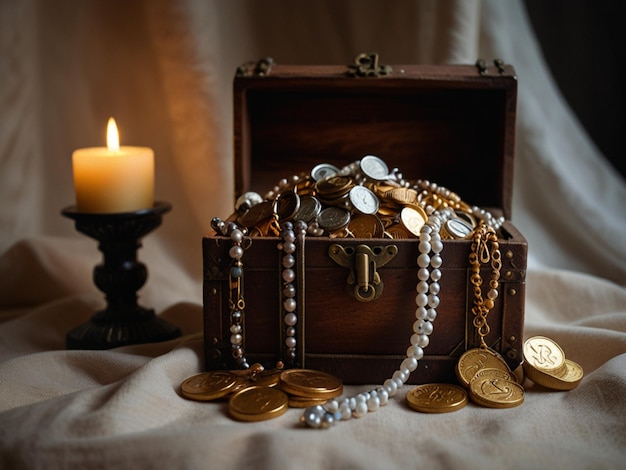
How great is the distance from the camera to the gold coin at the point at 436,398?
1281 mm

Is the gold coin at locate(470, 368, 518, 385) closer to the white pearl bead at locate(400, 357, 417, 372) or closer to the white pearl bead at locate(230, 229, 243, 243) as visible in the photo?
the white pearl bead at locate(400, 357, 417, 372)

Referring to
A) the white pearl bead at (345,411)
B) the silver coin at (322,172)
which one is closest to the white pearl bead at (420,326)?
the white pearl bead at (345,411)

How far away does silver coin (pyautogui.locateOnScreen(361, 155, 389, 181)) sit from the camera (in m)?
1.63

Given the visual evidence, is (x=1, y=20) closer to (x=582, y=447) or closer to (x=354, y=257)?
(x=354, y=257)

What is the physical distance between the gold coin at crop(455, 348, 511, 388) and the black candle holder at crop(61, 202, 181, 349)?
74 centimetres

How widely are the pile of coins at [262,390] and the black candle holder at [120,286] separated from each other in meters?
0.41

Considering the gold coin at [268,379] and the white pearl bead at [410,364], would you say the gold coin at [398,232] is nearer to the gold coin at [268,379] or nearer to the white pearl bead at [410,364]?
the white pearl bead at [410,364]

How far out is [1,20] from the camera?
2.08 meters

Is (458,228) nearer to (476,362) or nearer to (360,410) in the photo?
(476,362)

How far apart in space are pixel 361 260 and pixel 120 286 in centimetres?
70

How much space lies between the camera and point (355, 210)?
1.48 meters

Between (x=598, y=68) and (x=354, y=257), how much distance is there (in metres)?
1.37

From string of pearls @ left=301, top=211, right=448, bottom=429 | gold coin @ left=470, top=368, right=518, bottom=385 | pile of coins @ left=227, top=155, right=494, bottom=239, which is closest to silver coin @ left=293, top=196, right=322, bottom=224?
pile of coins @ left=227, top=155, right=494, bottom=239

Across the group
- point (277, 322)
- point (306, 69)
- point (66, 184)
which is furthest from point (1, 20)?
point (277, 322)
